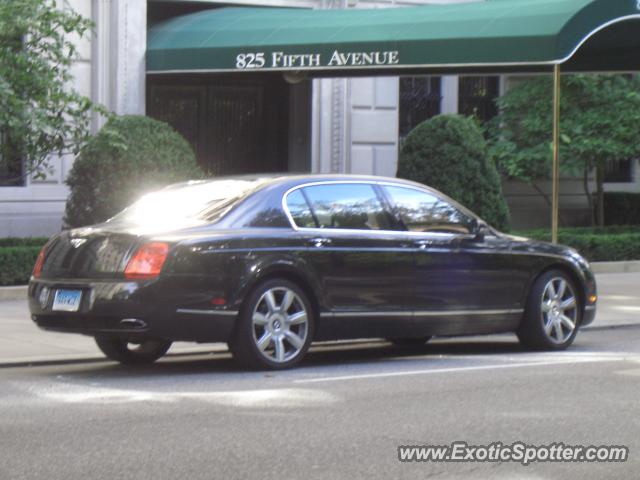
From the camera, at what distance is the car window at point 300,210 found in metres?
11.2

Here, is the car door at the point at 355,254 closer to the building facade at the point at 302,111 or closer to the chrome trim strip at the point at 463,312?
the chrome trim strip at the point at 463,312

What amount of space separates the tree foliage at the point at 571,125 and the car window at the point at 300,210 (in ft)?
44.9

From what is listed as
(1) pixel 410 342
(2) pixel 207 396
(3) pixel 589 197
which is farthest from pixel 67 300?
(3) pixel 589 197

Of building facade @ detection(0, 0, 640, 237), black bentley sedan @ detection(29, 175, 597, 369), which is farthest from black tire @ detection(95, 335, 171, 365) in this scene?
building facade @ detection(0, 0, 640, 237)

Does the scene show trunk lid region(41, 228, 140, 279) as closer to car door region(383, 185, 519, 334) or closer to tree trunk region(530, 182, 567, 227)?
car door region(383, 185, 519, 334)

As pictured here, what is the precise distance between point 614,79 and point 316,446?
1902 centimetres

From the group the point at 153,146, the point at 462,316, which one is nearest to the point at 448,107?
the point at 153,146

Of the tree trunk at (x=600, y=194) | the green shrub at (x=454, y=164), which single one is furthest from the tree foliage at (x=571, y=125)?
the green shrub at (x=454, y=164)

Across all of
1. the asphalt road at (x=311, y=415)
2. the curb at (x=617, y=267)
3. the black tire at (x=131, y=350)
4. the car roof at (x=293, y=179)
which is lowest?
the asphalt road at (x=311, y=415)

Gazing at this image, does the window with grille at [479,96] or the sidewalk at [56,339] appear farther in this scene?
the window with grille at [479,96]

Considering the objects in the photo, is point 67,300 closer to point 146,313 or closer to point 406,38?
point 146,313

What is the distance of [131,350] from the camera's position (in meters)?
11.8

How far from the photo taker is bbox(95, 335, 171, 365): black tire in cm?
1157

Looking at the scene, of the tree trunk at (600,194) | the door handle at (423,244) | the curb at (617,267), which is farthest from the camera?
the tree trunk at (600,194)
